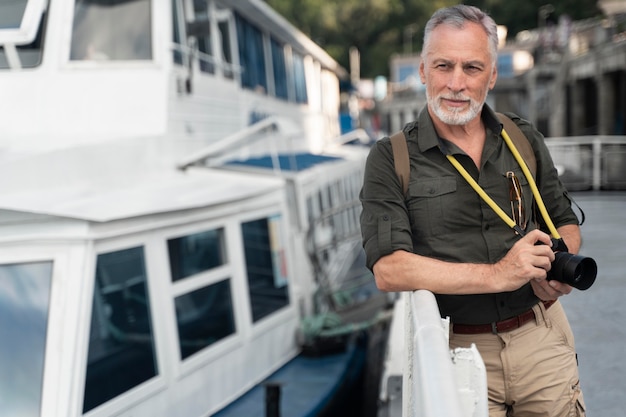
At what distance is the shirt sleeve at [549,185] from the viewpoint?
A: 2.81 meters

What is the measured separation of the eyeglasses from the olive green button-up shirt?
2cm

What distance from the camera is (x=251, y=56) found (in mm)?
10688

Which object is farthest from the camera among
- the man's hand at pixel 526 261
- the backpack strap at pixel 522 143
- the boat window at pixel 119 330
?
the boat window at pixel 119 330

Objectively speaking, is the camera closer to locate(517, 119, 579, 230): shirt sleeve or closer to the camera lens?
the camera lens

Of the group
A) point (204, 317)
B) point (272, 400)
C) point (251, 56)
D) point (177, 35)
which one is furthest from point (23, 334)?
point (251, 56)

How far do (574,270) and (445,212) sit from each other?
0.46 m

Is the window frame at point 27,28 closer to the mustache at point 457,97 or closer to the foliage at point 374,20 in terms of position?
the mustache at point 457,97

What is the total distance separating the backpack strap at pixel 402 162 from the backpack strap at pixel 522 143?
0.42m

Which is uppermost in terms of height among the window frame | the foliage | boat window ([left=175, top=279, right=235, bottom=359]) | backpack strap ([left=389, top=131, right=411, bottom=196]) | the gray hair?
the foliage

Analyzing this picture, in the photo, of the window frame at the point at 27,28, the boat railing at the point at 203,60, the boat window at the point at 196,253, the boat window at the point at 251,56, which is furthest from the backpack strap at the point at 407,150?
the boat window at the point at 251,56

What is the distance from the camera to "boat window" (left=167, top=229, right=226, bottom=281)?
5398mm

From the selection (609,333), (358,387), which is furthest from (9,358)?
(358,387)

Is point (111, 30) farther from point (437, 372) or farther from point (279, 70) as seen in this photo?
point (279, 70)

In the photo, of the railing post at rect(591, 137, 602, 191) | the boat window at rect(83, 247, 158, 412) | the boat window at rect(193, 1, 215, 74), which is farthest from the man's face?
the railing post at rect(591, 137, 602, 191)
